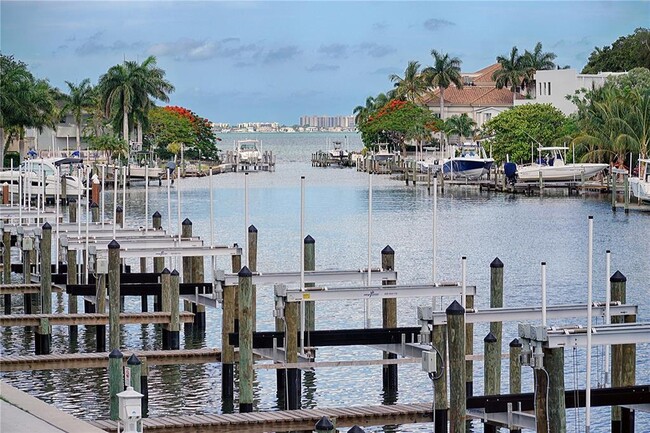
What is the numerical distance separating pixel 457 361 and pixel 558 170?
267 ft

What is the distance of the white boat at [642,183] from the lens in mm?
79438

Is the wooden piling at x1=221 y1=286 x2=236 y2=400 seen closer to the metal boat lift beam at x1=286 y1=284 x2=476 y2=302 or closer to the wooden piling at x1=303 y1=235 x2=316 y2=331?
the metal boat lift beam at x1=286 y1=284 x2=476 y2=302

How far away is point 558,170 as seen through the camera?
10275 cm

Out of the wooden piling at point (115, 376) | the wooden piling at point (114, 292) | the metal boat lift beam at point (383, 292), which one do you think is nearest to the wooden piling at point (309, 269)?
the metal boat lift beam at point (383, 292)

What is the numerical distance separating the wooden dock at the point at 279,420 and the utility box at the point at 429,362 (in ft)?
2.23

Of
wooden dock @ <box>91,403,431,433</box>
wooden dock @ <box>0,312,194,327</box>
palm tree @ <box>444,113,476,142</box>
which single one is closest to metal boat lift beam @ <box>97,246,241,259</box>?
wooden dock @ <box>0,312,194,327</box>

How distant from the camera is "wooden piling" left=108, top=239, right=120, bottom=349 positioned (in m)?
31.4

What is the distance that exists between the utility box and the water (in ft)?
10.9

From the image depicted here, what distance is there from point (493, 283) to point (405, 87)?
15223cm

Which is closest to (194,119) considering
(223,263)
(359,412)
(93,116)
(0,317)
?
(93,116)

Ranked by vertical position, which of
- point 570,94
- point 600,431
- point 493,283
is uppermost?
point 570,94

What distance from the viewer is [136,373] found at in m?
23.3

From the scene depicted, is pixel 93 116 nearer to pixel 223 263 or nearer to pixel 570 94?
pixel 570 94

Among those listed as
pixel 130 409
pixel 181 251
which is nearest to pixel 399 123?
pixel 181 251
